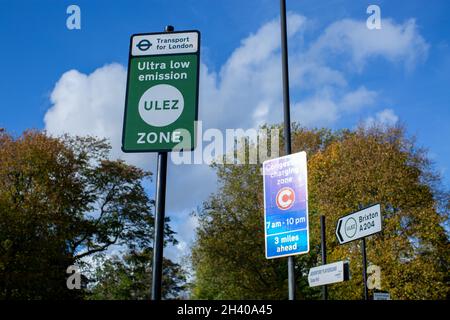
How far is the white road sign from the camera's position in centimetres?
1244

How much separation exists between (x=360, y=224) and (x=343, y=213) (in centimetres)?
2084

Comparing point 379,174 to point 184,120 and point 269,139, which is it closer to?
point 269,139

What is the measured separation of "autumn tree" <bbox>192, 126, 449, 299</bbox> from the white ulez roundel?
90.5 ft

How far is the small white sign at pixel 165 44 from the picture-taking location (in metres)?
5.41

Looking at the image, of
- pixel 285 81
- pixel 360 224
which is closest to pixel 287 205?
pixel 360 224

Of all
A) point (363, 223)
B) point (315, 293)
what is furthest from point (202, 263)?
point (363, 223)

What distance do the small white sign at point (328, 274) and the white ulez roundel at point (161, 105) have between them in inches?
309

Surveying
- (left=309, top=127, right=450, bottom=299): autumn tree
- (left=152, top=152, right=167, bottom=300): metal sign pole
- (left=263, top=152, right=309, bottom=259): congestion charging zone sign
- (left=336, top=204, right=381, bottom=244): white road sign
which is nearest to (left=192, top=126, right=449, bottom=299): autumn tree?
(left=309, top=127, right=450, bottom=299): autumn tree

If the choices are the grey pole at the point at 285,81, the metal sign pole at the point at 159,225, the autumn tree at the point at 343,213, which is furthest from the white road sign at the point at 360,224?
the autumn tree at the point at 343,213

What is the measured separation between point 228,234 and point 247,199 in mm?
2670

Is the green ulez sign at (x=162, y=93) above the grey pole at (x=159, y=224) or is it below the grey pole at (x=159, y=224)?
above

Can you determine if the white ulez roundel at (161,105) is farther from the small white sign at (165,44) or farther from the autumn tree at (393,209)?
the autumn tree at (393,209)

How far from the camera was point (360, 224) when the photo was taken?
42.5 ft

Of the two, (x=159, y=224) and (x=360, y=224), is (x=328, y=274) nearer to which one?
(x=360, y=224)
